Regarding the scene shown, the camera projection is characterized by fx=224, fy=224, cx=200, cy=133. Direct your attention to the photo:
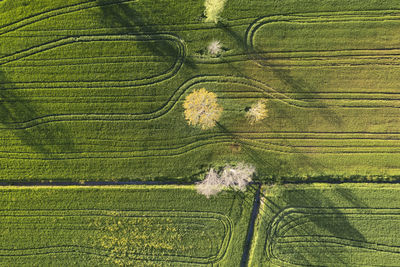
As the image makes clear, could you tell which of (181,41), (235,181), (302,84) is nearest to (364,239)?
(235,181)

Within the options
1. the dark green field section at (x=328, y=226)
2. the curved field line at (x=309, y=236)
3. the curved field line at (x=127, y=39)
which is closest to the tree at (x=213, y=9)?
the curved field line at (x=127, y=39)

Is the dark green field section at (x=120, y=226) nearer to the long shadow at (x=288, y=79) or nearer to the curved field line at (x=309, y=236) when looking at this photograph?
the curved field line at (x=309, y=236)

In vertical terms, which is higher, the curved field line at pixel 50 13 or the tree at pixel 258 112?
the curved field line at pixel 50 13

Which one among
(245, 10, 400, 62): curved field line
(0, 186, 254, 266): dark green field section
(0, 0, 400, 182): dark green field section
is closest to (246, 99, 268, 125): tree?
(0, 0, 400, 182): dark green field section

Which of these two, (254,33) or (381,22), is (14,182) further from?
(381,22)

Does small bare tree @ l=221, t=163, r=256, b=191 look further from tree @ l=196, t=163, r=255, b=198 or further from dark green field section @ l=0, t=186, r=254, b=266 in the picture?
dark green field section @ l=0, t=186, r=254, b=266

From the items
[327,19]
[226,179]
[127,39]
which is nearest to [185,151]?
[226,179]

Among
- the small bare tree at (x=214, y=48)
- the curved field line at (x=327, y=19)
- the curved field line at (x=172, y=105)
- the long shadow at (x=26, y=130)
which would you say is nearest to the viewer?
the curved field line at (x=327, y=19)

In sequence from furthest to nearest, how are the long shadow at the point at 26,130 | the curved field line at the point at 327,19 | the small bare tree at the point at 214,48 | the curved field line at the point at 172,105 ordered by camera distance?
the long shadow at the point at 26,130, the curved field line at the point at 172,105, the small bare tree at the point at 214,48, the curved field line at the point at 327,19
